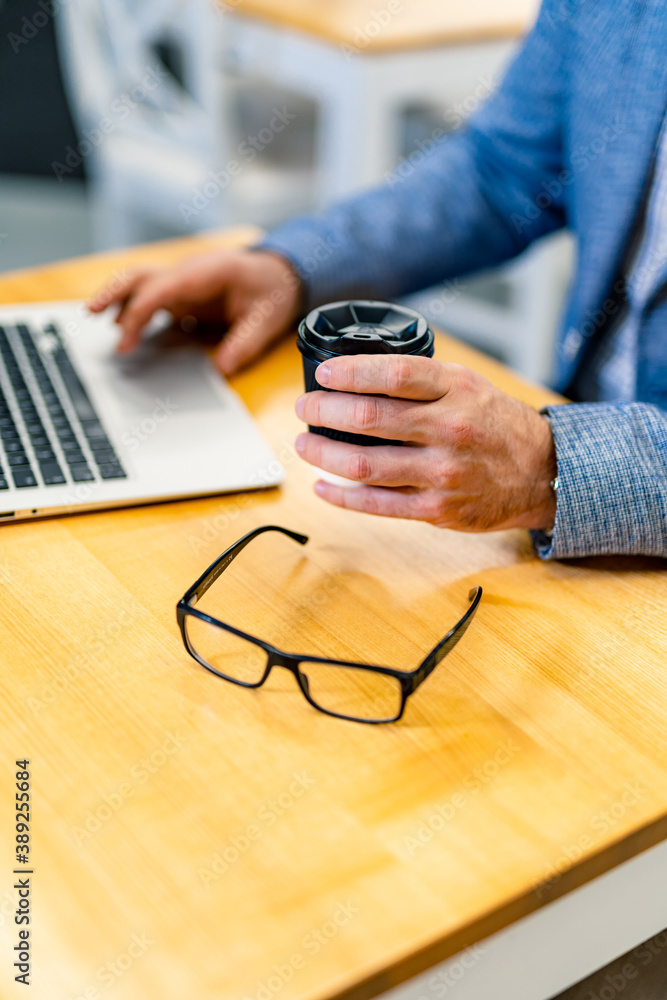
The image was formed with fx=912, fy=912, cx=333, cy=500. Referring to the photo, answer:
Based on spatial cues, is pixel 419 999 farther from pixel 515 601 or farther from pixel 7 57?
pixel 7 57

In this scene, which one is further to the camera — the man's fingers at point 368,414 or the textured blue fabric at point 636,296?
the textured blue fabric at point 636,296

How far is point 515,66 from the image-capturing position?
0.93 m

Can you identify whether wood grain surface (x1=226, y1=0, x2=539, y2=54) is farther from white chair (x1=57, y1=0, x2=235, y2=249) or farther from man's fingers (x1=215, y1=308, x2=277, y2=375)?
man's fingers (x1=215, y1=308, x2=277, y2=375)

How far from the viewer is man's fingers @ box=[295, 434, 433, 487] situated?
1.89ft

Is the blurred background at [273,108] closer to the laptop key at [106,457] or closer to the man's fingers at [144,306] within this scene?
the man's fingers at [144,306]

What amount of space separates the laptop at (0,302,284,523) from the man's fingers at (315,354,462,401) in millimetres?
146

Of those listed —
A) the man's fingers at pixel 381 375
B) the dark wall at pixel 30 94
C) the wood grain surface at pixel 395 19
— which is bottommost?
the dark wall at pixel 30 94

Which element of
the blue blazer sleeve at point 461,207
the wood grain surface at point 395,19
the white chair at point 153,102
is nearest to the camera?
the blue blazer sleeve at point 461,207

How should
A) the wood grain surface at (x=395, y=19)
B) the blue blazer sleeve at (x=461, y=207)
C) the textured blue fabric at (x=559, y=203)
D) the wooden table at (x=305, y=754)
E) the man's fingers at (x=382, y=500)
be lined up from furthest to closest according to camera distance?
the wood grain surface at (x=395, y=19) < the blue blazer sleeve at (x=461, y=207) < the textured blue fabric at (x=559, y=203) < the man's fingers at (x=382, y=500) < the wooden table at (x=305, y=754)

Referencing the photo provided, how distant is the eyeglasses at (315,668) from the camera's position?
482 millimetres

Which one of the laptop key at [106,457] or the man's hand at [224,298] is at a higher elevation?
the man's hand at [224,298]

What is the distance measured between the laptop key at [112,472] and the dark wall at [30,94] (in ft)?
8.93

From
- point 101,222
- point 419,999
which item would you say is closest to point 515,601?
point 419,999

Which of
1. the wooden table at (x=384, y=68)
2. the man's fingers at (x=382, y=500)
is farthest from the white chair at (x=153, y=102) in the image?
the man's fingers at (x=382, y=500)
